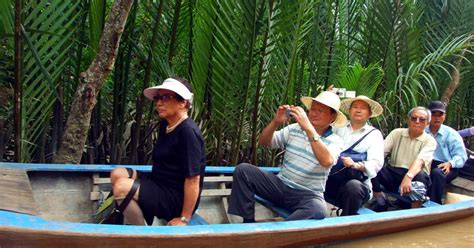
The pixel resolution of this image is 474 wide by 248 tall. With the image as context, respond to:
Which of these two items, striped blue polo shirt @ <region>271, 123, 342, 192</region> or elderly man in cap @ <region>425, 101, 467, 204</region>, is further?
elderly man in cap @ <region>425, 101, 467, 204</region>

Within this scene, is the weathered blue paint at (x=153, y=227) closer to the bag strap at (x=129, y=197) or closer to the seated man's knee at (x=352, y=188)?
the seated man's knee at (x=352, y=188)

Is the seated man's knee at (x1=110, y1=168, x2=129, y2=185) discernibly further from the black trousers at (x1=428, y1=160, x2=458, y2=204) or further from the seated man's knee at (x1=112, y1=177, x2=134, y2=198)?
the black trousers at (x1=428, y1=160, x2=458, y2=204)

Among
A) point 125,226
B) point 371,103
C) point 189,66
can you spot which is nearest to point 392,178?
point 371,103

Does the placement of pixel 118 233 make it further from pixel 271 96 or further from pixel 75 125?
pixel 271 96

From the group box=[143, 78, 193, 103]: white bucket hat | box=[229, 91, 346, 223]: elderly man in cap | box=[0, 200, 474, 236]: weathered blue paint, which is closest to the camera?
box=[0, 200, 474, 236]: weathered blue paint

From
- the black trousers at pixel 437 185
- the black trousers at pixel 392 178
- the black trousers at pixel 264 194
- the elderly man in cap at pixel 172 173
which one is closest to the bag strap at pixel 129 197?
the elderly man in cap at pixel 172 173

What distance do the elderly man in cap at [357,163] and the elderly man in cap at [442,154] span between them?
3.09 feet

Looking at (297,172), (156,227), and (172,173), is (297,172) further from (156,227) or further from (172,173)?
(156,227)

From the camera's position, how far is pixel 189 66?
4320 mm

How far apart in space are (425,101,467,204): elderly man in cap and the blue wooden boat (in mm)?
460

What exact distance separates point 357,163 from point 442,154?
1448 millimetres

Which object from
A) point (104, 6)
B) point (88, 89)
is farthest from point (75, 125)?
point (104, 6)

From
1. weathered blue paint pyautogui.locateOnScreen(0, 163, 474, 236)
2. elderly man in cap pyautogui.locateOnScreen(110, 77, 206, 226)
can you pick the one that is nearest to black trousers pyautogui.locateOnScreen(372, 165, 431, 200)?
weathered blue paint pyautogui.locateOnScreen(0, 163, 474, 236)

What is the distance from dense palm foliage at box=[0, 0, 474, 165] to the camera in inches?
133
